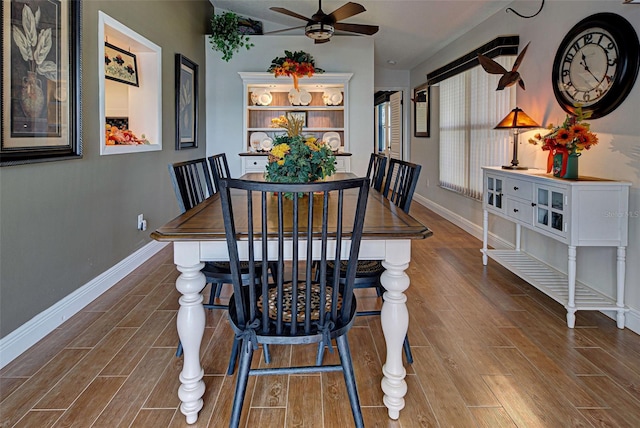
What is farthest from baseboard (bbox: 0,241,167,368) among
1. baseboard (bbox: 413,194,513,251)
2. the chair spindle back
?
baseboard (bbox: 413,194,513,251)

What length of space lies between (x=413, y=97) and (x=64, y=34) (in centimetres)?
640

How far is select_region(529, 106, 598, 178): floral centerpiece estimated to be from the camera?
2.82m

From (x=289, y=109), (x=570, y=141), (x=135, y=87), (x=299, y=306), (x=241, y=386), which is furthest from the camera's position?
(x=289, y=109)

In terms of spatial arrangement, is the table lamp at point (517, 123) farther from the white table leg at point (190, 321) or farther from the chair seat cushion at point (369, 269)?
the white table leg at point (190, 321)

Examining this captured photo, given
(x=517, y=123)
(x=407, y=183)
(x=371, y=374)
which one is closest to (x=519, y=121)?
(x=517, y=123)

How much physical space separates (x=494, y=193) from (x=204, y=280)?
2.89 m

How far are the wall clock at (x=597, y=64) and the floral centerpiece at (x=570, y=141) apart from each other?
17 centimetres

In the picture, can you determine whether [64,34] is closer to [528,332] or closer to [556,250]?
[528,332]

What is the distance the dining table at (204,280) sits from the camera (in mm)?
1656

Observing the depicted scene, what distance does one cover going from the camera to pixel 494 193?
384 cm

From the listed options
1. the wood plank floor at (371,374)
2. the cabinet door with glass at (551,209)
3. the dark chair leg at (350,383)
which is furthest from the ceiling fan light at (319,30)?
the dark chair leg at (350,383)

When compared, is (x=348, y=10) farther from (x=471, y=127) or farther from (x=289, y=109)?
(x=289, y=109)

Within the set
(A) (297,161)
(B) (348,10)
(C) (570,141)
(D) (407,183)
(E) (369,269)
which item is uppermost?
(B) (348,10)

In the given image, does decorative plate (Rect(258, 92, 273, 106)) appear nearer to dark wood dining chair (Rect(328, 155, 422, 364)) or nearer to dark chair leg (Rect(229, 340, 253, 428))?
dark wood dining chair (Rect(328, 155, 422, 364))
